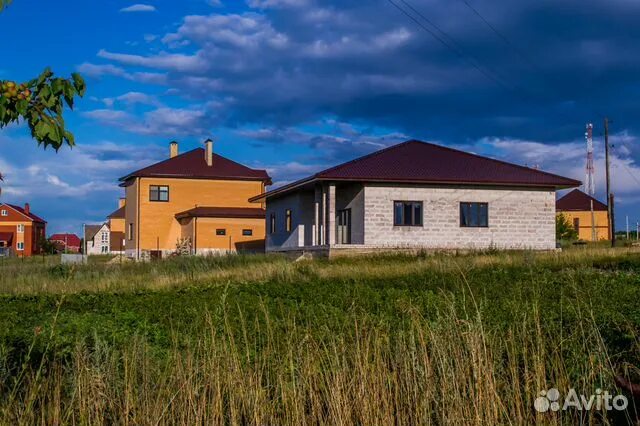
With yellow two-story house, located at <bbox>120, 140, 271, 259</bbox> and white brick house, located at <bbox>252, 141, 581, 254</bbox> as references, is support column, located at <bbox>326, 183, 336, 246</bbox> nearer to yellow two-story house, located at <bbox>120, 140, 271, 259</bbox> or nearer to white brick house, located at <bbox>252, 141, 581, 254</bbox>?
white brick house, located at <bbox>252, 141, 581, 254</bbox>

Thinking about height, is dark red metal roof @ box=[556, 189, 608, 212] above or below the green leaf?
above

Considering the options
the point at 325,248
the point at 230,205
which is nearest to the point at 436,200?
the point at 325,248

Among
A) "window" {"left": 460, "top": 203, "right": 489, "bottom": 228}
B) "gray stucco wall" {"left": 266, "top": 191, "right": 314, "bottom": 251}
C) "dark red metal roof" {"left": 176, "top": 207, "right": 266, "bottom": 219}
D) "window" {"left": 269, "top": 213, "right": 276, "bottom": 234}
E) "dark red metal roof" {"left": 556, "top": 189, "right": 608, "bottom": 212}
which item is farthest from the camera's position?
"dark red metal roof" {"left": 556, "top": 189, "right": 608, "bottom": 212}

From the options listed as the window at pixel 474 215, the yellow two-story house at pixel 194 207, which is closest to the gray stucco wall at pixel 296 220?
the window at pixel 474 215

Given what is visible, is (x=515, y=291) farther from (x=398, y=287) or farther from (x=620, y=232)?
(x=620, y=232)

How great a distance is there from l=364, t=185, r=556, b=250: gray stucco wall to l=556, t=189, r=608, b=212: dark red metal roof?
43.5 meters

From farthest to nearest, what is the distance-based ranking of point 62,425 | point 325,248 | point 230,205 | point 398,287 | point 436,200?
point 230,205 < point 436,200 < point 325,248 < point 398,287 < point 62,425

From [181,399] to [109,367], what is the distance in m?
0.61

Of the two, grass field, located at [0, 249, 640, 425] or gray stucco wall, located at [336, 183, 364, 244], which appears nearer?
grass field, located at [0, 249, 640, 425]

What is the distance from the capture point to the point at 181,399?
498cm

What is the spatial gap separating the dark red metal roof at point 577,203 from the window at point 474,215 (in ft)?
147

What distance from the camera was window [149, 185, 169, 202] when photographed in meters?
46.2

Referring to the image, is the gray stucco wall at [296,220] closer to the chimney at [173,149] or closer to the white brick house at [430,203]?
the white brick house at [430,203]

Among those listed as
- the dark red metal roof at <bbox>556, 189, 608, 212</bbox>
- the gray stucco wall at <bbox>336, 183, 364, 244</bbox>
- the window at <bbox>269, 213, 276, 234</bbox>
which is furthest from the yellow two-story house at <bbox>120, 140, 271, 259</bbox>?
the dark red metal roof at <bbox>556, 189, 608, 212</bbox>
